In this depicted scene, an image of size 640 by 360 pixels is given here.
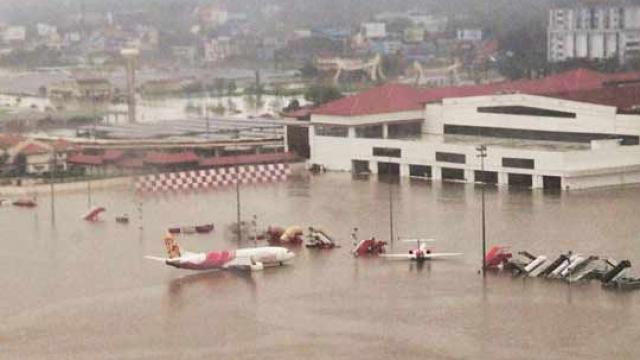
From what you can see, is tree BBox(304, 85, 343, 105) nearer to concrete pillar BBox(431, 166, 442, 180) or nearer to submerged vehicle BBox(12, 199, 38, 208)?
concrete pillar BBox(431, 166, 442, 180)

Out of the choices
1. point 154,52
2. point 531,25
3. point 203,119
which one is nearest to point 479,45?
point 531,25

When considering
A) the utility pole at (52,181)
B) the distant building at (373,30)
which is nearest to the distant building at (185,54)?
the distant building at (373,30)

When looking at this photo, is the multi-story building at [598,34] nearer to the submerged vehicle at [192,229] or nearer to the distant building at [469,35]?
the distant building at [469,35]

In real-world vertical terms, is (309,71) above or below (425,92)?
above

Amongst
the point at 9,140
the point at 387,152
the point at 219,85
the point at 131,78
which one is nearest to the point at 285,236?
the point at 387,152

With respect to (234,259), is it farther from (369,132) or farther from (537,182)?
(369,132)

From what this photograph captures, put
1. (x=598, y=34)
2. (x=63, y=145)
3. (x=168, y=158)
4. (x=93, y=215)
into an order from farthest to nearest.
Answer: (x=598, y=34), (x=63, y=145), (x=168, y=158), (x=93, y=215)
